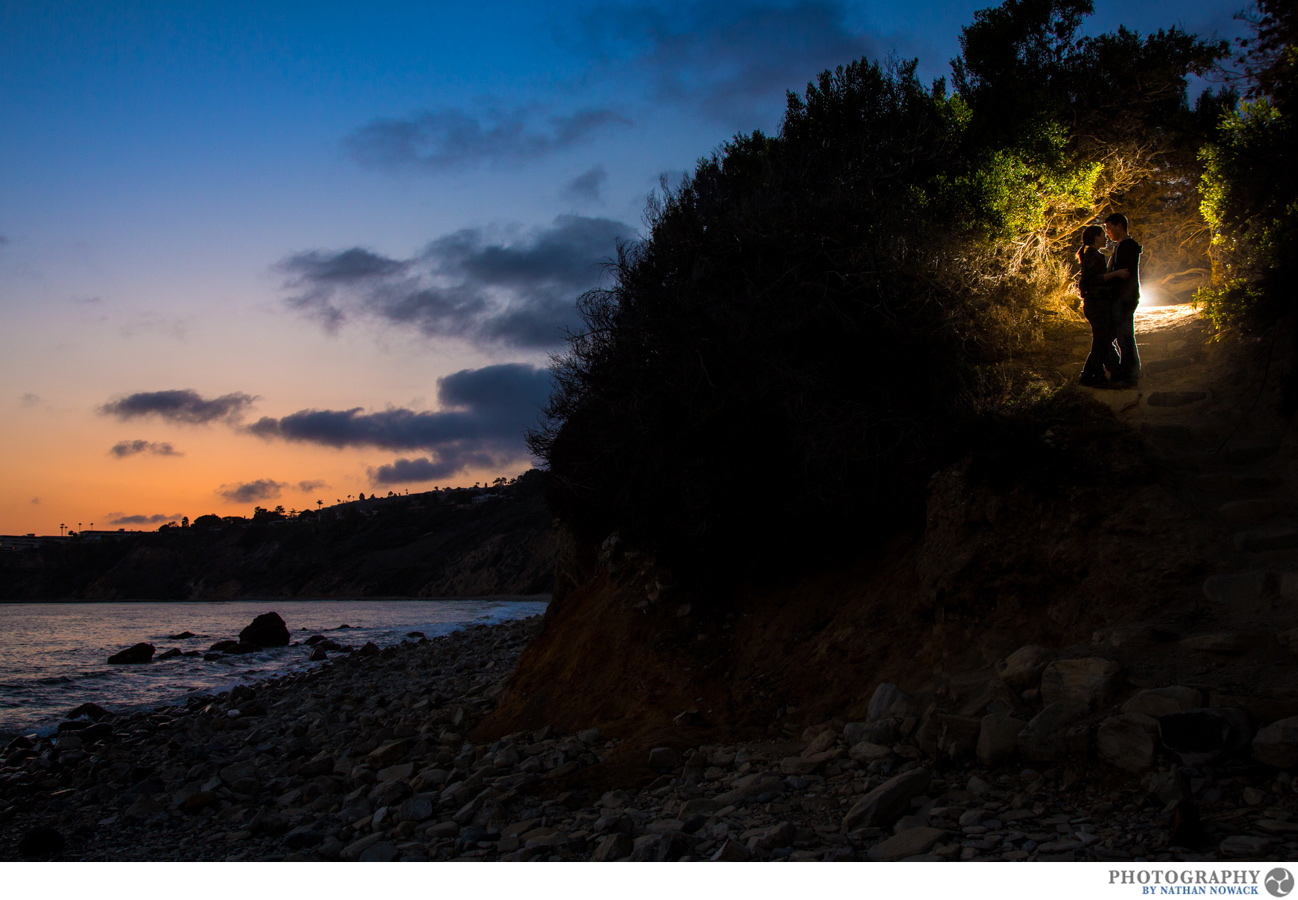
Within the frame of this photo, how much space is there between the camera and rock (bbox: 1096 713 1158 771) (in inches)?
157

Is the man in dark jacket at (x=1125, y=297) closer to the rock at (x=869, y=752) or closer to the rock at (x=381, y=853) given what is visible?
the rock at (x=869, y=752)

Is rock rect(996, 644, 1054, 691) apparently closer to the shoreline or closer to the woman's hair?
the woman's hair

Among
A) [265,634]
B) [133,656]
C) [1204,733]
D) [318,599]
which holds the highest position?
[1204,733]

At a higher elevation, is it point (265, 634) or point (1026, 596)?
point (1026, 596)

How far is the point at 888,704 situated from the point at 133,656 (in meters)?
27.7

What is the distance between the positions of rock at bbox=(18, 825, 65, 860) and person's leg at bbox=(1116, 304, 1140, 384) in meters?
12.4

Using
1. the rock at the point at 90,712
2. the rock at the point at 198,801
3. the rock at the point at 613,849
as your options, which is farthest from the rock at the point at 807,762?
the rock at the point at 90,712

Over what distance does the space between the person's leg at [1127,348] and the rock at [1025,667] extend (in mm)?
4819

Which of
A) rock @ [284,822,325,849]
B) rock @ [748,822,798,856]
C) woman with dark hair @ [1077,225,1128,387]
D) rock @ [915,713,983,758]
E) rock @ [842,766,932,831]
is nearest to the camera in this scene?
rock @ [748,822,798,856]

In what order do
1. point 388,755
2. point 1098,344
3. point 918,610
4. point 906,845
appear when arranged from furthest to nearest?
point 1098,344, point 388,755, point 918,610, point 906,845

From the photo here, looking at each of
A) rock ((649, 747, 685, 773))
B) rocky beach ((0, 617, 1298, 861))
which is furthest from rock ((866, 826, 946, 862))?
rock ((649, 747, 685, 773))

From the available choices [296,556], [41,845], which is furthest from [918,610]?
[296,556]

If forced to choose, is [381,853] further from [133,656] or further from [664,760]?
[133,656]

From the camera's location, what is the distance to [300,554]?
313 ft
